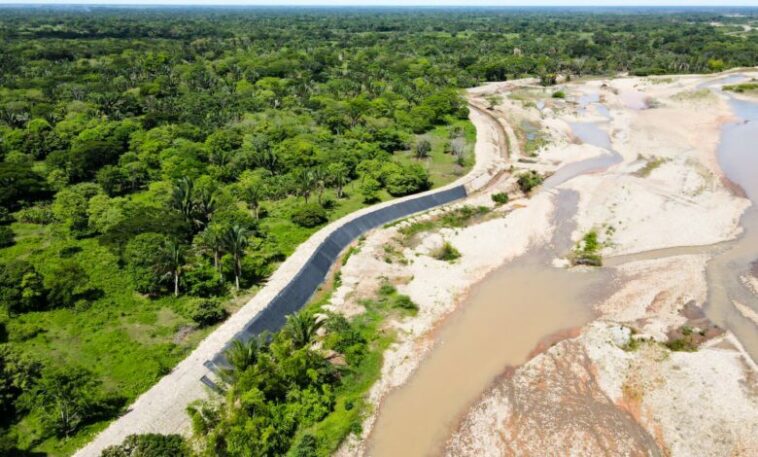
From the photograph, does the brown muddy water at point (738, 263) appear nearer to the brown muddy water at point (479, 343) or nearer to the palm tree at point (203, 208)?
the brown muddy water at point (479, 343)

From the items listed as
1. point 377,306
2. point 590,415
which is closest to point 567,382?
point 590,415

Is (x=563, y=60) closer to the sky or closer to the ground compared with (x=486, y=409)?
closer to the sky

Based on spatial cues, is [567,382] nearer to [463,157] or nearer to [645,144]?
[463,157]

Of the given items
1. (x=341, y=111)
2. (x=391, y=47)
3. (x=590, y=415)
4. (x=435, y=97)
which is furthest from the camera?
(x=391, y=47)

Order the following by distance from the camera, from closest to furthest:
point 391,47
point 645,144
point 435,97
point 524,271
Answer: point 524,271 → point 645,144 → point 435,97 → point 391,47

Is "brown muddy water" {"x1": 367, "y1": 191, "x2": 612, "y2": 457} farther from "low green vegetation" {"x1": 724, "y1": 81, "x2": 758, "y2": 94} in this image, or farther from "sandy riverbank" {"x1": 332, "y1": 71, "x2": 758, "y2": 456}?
"low green vegetation" {"x1": 724, "y1": 81, "x2": 758, "y2": 94}

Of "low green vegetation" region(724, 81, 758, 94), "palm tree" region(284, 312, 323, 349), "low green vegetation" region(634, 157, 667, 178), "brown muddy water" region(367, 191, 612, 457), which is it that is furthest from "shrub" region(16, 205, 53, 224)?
"low green vegetation" region(724, 81, 758, 94)

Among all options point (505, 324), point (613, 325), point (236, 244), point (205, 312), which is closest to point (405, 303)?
point (505, 324)
